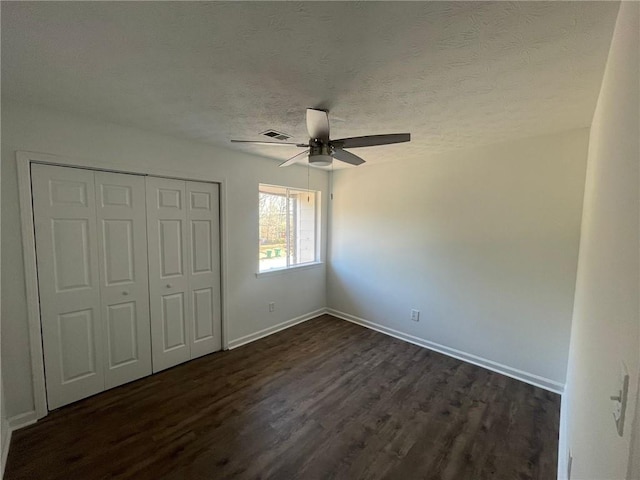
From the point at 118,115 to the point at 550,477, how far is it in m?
3.97

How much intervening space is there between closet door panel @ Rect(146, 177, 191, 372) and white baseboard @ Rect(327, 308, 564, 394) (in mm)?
2413

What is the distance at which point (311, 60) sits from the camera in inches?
55.8

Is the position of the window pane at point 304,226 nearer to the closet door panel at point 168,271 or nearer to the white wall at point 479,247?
the white wall at point 479,247

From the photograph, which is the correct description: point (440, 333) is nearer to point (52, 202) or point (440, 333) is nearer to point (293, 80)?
point (293, 80)

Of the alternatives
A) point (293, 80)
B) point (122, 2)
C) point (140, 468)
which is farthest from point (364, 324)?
point (122, 2)

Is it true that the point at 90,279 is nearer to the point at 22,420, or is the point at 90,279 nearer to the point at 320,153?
the point at 22,420

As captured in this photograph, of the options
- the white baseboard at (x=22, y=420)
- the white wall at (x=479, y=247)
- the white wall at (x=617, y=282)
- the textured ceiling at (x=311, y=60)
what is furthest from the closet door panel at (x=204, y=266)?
the white wall at (x=617, y=282)

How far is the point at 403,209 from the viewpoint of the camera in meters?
3.63

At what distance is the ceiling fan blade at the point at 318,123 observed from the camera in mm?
1727

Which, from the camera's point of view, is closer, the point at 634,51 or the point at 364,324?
the point at 634,51

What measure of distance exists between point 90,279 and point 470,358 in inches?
153

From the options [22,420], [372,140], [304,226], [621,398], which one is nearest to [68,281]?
[22,420]

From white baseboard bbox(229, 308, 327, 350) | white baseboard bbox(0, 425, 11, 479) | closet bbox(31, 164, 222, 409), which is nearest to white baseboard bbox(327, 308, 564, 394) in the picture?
white baseboard bbox(229, 308, 327, 350)

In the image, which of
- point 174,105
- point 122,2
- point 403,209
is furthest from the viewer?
point 403,209
